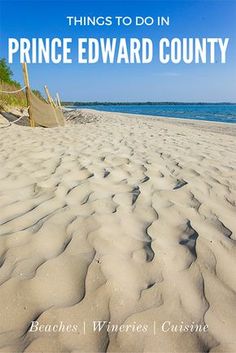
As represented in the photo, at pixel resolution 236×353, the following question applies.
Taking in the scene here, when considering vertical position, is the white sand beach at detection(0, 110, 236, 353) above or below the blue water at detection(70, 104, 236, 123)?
below

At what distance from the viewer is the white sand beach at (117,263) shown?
1.32 meters

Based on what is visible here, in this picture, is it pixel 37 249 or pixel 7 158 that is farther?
pixel 7 158

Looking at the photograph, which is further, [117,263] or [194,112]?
[194,112]

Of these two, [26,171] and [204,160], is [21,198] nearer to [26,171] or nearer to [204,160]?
[26,171]

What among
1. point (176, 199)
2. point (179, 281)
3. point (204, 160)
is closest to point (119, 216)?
point (176, 199)

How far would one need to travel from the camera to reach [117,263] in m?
1.76

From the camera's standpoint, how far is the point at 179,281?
1.62 meters

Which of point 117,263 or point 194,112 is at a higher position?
point 194,112

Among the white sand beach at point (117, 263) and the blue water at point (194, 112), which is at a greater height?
the blue water at point (194, 112)

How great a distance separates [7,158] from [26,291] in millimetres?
3055

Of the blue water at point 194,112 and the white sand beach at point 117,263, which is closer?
the white sand beach at point 117,263

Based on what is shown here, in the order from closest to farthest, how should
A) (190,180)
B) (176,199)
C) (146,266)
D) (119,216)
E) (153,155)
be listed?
(146,266) → (119,216) → (176,199) → (190,180) → (153,155)

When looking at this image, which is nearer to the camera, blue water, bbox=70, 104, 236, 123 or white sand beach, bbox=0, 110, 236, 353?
white sand beach, bbox=0, 110, 236, 353

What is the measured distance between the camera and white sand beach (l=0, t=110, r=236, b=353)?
1321mm
